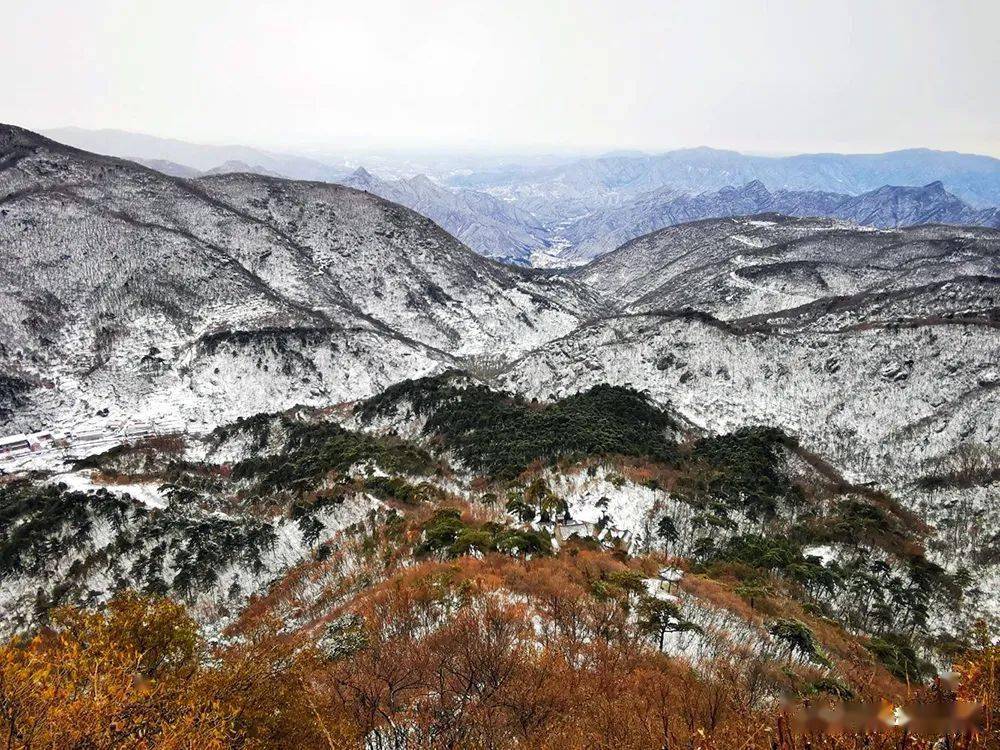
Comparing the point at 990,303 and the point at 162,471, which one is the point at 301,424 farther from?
the point at 990,303

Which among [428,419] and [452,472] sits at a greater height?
[428,419]

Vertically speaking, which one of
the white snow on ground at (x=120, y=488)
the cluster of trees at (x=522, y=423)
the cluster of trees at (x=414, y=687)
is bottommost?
the white snow on ground at (x=120, y=488)

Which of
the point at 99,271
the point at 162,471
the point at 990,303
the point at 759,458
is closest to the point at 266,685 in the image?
the point at 162,471

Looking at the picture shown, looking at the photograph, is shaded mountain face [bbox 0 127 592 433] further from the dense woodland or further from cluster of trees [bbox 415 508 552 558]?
cluster of trees [bbox 415 508 552 558]

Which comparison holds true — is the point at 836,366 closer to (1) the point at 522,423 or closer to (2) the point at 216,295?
(1) the point at 522,423

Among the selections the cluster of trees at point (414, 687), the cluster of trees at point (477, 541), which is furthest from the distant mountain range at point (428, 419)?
the cluster of trees at point (414, 687)

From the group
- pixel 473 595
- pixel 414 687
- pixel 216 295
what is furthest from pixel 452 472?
pixel 216 295

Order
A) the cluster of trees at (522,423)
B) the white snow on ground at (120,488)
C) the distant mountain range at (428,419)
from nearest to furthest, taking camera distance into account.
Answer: the distant mountain range at (428,419)
the white snow on ground at (120,488)
the cluster of trees at (522,423)

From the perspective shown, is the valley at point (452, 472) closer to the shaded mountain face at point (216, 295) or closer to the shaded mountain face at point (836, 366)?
the shaded mountain face at point (836, 366)
